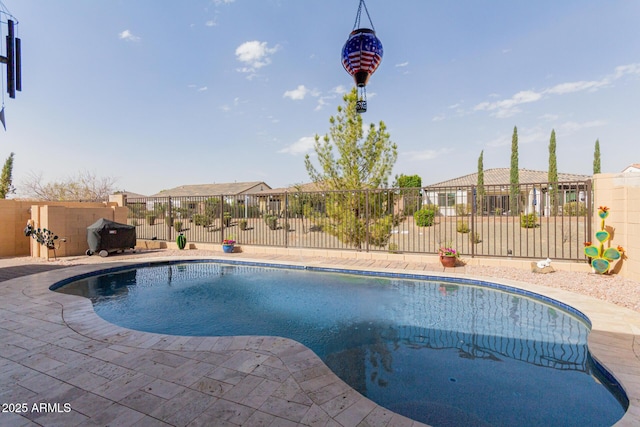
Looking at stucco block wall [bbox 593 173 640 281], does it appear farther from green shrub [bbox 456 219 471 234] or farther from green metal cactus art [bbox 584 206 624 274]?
green shrub [bbox 456 219 471 234]

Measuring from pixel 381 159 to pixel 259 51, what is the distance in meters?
7.63

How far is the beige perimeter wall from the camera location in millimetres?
10383

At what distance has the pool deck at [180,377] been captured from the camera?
2258mm

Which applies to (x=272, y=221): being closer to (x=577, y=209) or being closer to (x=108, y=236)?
(x=108, y=236)

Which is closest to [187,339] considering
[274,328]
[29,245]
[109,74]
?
[274,328]

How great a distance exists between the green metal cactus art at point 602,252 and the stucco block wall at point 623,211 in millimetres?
130

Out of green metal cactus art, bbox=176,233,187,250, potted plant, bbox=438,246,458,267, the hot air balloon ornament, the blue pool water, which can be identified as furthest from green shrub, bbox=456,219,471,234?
green metal cactus art, bbox=176,233,187,250

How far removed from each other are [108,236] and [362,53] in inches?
430

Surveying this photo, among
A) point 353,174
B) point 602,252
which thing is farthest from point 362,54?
point 602,252

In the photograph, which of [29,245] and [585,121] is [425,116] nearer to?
[585,121]

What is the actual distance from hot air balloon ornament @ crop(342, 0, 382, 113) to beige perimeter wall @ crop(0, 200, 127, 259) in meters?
11.2

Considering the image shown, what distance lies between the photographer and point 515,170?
93.1ft

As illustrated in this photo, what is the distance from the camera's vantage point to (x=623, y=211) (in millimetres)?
6301

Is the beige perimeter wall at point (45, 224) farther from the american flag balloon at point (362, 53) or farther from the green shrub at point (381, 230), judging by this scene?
the american flag balloon at point (362, 53)
